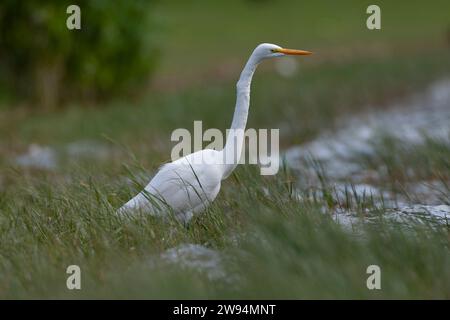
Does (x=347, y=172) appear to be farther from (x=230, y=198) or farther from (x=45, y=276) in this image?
(x=45, y=276)

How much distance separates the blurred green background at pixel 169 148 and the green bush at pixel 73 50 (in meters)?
0.03

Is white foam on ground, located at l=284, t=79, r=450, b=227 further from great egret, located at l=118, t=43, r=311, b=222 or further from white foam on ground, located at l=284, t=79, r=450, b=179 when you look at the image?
great egret, located at l=118, t=43, r=311, b=222

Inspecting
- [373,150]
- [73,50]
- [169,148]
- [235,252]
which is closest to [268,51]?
[235,252]

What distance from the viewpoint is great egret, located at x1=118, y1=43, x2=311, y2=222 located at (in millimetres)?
5723

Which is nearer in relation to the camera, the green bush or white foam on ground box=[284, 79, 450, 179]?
white foam on ground box=[284, 79, 450, 179]

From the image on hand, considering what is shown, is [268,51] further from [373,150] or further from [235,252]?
[373,150]

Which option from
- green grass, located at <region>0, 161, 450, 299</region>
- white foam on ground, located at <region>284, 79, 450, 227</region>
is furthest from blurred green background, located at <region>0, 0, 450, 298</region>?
white foam on ground, located at <region>284, 79, 450, 227</region>

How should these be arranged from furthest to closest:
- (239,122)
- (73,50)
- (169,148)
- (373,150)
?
(73,50)
(169,148)
(373,150)
(239,122)

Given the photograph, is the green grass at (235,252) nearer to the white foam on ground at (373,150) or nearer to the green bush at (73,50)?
the white foam on ground at (373,150)

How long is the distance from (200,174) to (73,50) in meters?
11.0

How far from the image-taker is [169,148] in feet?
31.7

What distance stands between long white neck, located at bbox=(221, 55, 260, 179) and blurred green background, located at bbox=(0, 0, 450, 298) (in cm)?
25

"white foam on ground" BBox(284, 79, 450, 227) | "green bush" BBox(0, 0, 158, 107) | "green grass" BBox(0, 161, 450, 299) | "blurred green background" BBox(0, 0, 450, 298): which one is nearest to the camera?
"green grass" BBox(0, 161, 450, 299)
